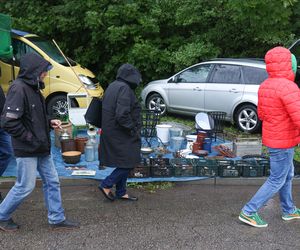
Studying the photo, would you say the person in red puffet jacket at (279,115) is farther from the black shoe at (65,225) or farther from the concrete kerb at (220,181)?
the black shoe at (65,225)

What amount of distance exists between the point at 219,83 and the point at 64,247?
639 cm

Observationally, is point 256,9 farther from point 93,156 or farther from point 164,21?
point 93,156

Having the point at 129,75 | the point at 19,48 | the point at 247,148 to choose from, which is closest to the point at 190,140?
the point at 247,148

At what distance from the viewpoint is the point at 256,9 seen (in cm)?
1037

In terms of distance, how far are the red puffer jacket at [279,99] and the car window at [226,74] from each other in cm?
503

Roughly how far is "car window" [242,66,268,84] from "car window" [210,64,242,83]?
15cm

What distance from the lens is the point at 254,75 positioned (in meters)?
9.46

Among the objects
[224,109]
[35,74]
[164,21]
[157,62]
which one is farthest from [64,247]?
[164,21]

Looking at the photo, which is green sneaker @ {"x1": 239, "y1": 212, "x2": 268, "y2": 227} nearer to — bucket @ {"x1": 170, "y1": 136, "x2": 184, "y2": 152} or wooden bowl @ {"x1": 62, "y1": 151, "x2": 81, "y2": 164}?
wooden bowl @ {"x1": 62, "y1": 151, "x2": 81, "y2": 164}

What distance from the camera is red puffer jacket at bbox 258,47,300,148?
4520 millimetres

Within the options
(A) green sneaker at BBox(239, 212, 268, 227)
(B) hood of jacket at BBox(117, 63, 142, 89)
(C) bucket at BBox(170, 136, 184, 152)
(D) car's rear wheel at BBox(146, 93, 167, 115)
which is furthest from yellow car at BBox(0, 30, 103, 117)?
(A) green sneaker at BBox(239, 212, 268, 227)

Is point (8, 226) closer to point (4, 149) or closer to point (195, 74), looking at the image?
point (4, 149)

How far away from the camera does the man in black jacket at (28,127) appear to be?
4281mm

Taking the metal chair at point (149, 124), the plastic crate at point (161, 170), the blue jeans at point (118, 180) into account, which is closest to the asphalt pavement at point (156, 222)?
the blue jeans at point (118, 180)
